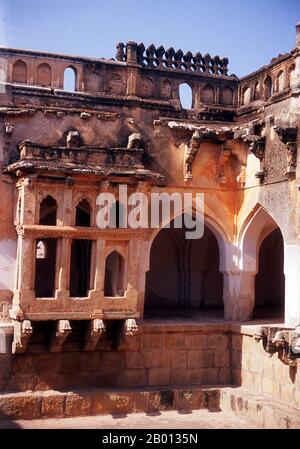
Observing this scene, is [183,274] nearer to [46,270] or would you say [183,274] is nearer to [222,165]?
[46,270]

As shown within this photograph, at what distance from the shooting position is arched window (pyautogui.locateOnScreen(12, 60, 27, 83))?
13.2 m

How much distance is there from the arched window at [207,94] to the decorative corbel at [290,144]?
3240 millimetres

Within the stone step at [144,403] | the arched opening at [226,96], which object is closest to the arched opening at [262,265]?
the stone step at [144,403]

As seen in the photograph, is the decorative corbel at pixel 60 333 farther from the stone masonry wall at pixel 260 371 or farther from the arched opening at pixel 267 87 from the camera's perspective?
the arched opening at pixel 267 87

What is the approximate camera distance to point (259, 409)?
11.0m

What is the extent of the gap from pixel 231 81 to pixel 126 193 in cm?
434

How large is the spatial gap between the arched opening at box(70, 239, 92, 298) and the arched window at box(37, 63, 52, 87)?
11.0 feet

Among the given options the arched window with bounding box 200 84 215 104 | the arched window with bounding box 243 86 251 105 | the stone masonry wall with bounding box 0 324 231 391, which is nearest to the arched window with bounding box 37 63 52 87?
the arched window with bounding box 200 84 215 104

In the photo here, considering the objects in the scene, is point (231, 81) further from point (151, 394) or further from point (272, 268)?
point (151, 394)

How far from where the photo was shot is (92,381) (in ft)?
39.3

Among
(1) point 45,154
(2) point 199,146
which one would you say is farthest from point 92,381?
(2) point 199,146

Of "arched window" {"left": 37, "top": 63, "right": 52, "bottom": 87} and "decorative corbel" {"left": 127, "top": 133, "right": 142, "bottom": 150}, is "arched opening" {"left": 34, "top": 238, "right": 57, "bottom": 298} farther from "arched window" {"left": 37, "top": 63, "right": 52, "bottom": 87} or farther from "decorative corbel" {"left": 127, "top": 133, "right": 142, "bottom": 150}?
"arched window" {"left": 37, "top": 63, "right": 52, "bottom": 87}

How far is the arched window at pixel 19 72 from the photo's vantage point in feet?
43.2
